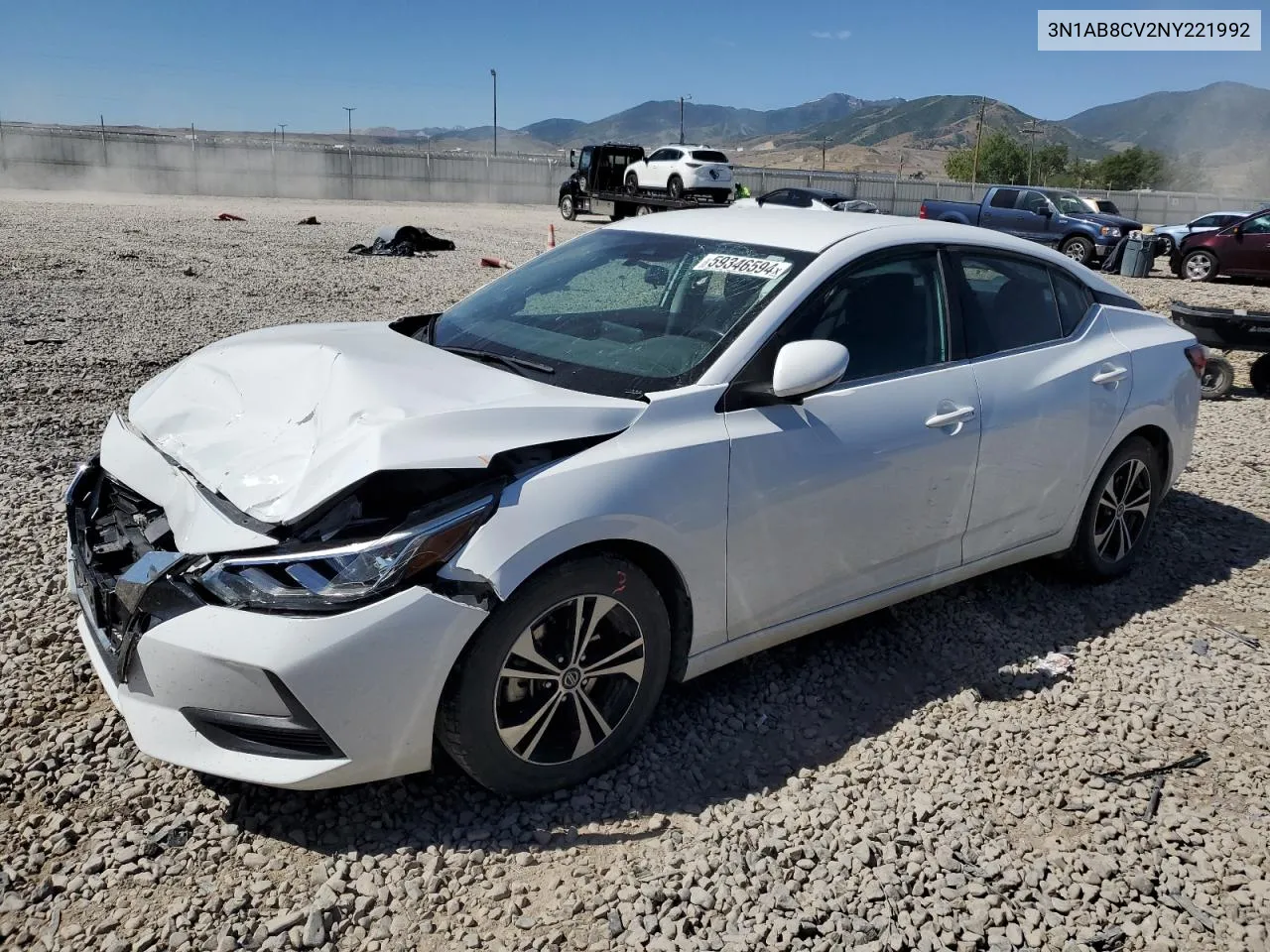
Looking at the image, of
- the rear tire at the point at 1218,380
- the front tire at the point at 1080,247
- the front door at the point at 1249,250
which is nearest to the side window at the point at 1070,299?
the rear tire at the point at 1218,380

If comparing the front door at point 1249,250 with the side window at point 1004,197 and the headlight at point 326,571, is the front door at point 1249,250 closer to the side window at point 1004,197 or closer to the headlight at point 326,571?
→ the side window at point 1004,197

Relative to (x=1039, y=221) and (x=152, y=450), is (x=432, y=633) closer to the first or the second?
(x=152, y=450)

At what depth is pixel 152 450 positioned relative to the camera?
10.4 feet

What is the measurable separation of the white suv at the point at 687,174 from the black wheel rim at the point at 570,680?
28831 millimetres

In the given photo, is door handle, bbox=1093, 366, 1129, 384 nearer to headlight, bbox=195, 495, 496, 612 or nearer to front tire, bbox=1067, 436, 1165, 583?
front tire, bbox=1067, 436, 1165, 583

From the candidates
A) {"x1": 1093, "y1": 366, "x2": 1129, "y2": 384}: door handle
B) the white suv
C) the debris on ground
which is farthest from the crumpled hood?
the white suv

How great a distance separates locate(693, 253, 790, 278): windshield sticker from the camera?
11.6ft

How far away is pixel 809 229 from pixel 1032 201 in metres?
23.4

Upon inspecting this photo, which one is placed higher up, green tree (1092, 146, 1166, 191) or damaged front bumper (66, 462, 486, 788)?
green tree (1092, 146, 1166, 191)

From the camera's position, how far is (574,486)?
2793 millimetres

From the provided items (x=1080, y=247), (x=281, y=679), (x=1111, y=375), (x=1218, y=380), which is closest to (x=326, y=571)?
(x=281, y=679)

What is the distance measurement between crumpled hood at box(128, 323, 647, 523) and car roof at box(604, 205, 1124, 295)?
3.57 ft

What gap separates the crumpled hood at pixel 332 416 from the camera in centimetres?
270

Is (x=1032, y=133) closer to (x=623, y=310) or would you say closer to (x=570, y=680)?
(x=623, y=310)
